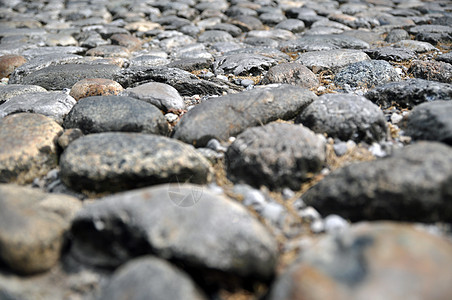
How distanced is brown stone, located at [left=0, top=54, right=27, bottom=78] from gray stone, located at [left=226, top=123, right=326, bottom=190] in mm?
3188

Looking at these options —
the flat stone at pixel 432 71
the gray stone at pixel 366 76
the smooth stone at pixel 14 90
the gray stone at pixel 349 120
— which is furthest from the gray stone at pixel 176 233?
the flat stone at pixel 432 71

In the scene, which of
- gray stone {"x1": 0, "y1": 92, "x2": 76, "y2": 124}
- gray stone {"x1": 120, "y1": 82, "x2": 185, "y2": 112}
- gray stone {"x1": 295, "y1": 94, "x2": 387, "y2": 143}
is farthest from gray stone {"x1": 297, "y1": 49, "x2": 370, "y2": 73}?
gray stone {"x1": 0, "y1": 92, "x2": 76, "y2": 124}

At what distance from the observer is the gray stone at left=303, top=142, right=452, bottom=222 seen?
1394mm

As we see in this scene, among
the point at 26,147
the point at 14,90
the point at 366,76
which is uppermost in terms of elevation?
the point at 366,76

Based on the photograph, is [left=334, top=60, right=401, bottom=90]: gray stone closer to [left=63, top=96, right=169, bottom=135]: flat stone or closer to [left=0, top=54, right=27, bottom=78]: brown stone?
[left=63, top=96, right=169, bottom=135]: flat stone

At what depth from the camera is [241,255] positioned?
125 centimetres

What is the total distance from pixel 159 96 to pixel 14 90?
1.36 metres

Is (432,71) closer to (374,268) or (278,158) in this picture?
(278,158)

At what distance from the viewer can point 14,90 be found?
2814 millimetres

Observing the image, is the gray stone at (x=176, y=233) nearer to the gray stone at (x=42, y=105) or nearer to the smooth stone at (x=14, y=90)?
the gray stone at (x=42, y=105)

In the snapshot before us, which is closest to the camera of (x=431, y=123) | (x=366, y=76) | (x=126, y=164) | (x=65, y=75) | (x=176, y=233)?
(x=176, y=233)

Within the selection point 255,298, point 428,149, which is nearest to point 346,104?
point 428,149

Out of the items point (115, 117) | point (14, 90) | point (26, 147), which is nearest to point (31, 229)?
point (26, 147)

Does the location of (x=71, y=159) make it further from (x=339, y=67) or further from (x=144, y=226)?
(x=339, y=67)
